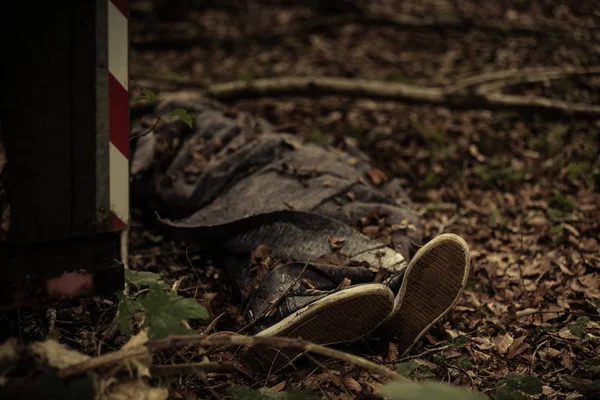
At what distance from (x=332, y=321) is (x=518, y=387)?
71cm

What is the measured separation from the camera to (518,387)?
74.9 inches

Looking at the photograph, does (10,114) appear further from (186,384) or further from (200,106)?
(200,106)

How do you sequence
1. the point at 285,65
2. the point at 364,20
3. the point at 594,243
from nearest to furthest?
the point at 594,243, the point at 285,65, the point at 364,20

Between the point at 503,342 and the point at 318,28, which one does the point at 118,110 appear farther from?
the point at 318,28

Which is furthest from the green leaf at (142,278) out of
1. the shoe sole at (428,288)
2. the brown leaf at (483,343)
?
the brown leaf at (483,343)

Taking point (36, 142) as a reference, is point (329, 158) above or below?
below

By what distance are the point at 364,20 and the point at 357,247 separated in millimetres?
6250

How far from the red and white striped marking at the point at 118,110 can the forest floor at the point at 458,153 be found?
1.65 feet

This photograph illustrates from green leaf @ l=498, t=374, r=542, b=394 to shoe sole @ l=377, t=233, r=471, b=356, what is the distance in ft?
1.50

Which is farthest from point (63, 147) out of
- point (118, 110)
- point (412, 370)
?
point (412, 370)

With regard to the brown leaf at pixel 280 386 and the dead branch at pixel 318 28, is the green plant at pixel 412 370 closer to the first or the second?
the brown leaf at pixel 280 386

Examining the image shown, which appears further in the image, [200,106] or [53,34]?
[200,106]

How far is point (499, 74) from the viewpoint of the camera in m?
5.70

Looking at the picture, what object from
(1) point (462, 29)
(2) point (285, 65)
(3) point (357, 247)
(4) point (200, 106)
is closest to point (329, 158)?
(3) point (357, 247)
